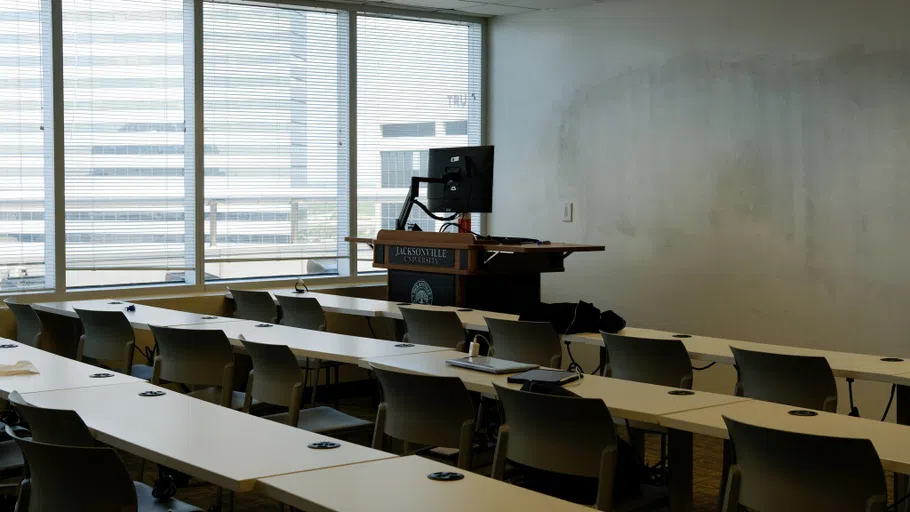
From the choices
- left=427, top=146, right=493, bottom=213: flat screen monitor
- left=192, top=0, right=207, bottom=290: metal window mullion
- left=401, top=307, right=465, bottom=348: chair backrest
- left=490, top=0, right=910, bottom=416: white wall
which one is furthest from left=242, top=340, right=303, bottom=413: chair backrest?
left=490, top=0, right=910, bottom=416: white wall

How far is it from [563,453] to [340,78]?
5.84 metres

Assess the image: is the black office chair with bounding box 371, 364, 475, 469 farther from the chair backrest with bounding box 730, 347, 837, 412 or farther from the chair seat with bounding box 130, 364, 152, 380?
the chair seat with bounding box 130, 364, 152, 380

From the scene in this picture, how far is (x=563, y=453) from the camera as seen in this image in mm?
3287

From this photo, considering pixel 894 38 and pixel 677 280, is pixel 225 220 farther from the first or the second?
pixel 894 38

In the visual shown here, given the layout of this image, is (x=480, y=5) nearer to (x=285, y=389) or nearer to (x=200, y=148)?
(x=200, y=148)

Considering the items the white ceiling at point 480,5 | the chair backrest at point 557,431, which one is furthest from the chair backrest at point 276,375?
the white ceiling at point 480,5

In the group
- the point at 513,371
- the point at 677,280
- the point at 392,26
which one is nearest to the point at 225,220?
the point at 392,26

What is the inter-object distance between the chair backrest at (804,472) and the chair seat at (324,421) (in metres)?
2.03

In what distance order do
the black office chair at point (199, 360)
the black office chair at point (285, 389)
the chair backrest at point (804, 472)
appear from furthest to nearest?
the black office chair at point (199, 360) < the black office chair at point (285, 389) < the chair backrest at point (804, 472)

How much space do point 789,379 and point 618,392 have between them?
3.33 feet

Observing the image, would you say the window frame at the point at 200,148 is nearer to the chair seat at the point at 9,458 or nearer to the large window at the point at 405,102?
the large window at the point at 405,102

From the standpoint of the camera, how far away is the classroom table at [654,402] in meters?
3.47

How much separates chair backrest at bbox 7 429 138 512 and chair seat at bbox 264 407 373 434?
1726mm

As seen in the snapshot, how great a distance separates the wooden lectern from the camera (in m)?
6.82
